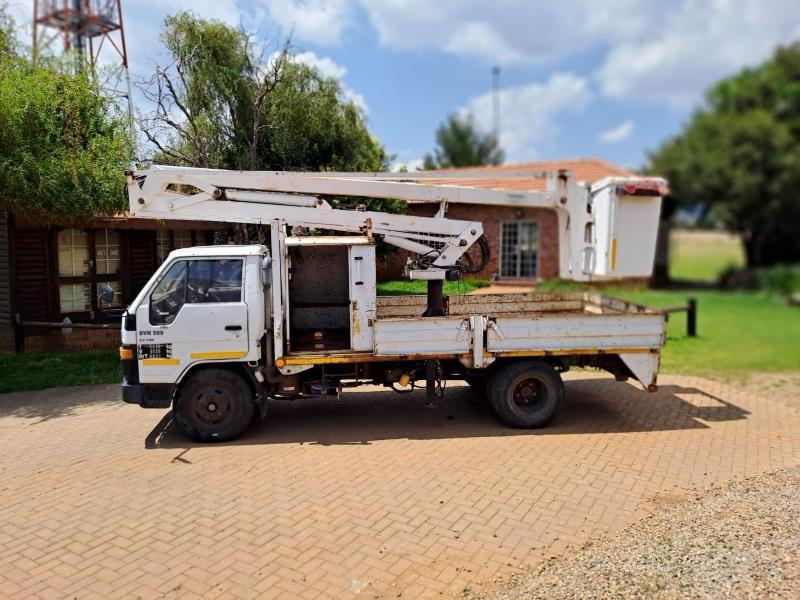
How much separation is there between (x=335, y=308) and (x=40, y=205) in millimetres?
5193

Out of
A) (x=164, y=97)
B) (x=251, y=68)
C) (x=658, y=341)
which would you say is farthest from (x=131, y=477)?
(x=251, y=68)

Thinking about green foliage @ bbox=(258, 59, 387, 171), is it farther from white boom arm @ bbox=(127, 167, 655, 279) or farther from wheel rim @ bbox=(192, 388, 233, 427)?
wheel rim @ bbox=(192, 388, 233, 427)

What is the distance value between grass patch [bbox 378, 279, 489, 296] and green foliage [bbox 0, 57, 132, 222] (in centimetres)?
471

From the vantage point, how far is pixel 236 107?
1102 cm

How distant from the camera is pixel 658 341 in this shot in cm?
745

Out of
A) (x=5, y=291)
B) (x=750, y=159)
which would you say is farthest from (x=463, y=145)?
(x=5, y=291)

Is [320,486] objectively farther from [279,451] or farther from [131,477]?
[131,477]

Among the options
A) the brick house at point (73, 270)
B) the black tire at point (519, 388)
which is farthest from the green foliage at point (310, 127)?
the black tire at point (519, 388)

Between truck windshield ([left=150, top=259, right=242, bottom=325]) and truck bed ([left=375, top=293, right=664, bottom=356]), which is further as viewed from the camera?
truck bed ([left=375, top=293, right=664, bottom=356])

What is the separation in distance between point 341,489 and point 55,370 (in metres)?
7.37

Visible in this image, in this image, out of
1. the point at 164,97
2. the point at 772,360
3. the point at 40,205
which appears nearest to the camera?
the point at 40,205

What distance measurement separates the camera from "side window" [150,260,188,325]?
21.9 ft

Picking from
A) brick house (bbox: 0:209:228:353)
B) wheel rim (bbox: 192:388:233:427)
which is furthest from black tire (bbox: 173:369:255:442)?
brick house (bbox: 0:209:228:353)

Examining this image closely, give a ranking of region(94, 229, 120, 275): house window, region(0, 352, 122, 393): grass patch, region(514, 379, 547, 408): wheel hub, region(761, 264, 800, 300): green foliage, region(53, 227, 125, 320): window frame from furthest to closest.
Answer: region(761, 264, 800, 300): green foliage, region(94, 229, 120, 275): house window, region(53, 227, 125, 320): window frame, region(0, 352, 122, 393): grass patch, region(514, 379, 547, 408): wheel hub
